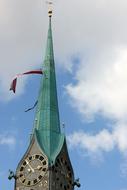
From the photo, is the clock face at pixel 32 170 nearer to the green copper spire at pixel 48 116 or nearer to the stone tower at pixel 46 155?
the stone tower at pixel 46 155

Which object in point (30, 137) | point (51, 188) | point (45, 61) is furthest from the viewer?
point (45, 61)

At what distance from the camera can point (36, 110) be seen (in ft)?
263

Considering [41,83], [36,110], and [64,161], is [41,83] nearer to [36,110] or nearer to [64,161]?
[36,110]

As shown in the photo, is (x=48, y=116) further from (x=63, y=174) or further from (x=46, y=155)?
(x=63, y=174)

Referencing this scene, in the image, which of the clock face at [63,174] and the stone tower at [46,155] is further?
the clock face at [63,174]

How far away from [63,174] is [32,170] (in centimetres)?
334

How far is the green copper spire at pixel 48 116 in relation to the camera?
76.5m

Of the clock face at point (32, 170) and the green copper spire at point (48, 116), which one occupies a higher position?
the green copper spire at point (48, 116)

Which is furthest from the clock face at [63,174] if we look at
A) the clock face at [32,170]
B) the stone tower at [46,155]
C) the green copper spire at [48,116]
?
the clock face at [32,170]

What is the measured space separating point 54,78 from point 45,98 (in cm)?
336

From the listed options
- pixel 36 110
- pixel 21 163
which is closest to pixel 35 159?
pixel 21 163

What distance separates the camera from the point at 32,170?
74.6 meters

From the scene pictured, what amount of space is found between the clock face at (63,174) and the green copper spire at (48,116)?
1.04m

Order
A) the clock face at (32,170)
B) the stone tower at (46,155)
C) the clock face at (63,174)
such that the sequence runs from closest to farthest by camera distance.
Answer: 1. the stone tower at (46,155)
2. the clock face at (32,170)
3. the clock face at (63,174)
